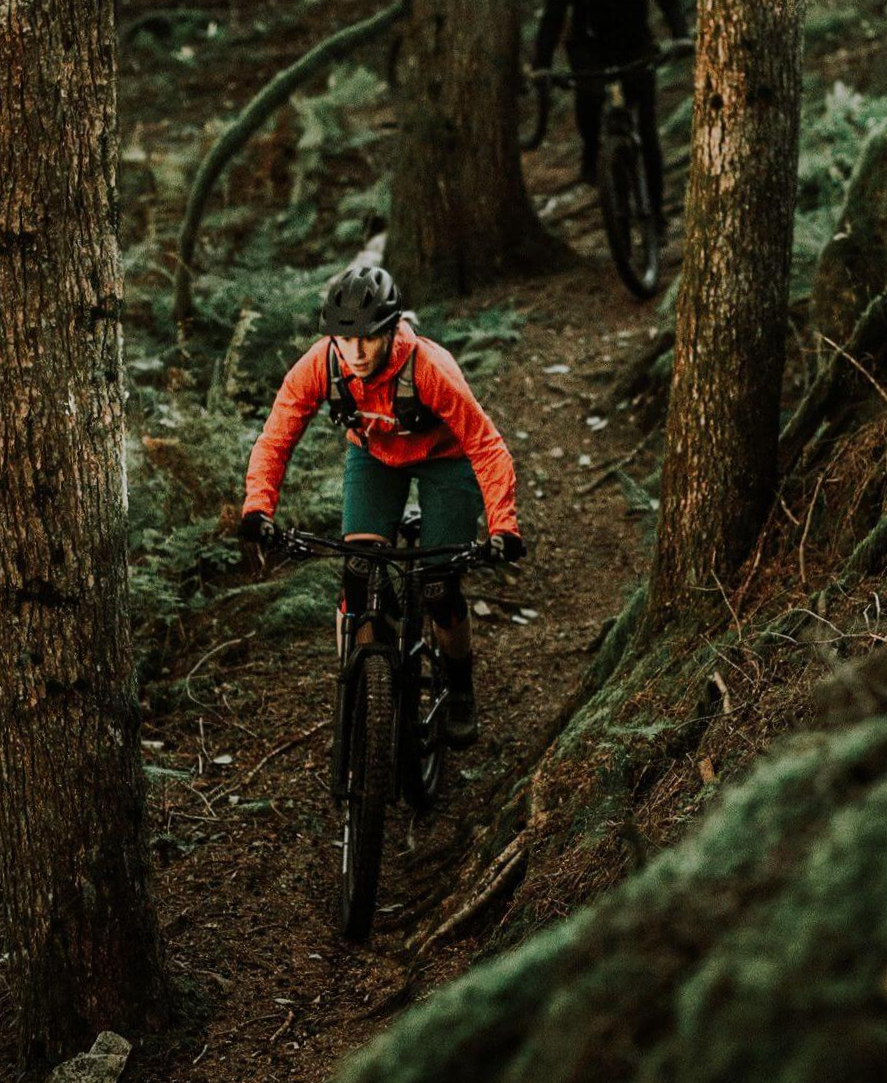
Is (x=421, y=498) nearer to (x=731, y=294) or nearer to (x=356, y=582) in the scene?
(x=356, y=582)

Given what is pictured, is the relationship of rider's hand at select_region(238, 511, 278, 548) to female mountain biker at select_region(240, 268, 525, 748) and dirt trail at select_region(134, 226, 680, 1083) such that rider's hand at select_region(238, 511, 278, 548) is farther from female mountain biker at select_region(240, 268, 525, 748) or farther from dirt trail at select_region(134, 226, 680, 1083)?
dirt trail at select_region(134, 226, 680, 1083)

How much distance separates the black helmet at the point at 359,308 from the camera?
539 centimetres

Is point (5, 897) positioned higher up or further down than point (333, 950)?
higher up

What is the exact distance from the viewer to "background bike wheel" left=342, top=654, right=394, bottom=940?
5383 millimetres

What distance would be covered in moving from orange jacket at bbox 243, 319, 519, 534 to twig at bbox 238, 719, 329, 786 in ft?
5.76

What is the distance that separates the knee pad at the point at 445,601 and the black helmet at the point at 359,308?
4.22ft

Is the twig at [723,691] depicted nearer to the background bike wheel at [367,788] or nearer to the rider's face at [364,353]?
the background bike wheel at [367,788]

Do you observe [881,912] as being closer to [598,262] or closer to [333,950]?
[333,950]

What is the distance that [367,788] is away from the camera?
5391 mm

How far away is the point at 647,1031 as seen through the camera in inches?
51.9

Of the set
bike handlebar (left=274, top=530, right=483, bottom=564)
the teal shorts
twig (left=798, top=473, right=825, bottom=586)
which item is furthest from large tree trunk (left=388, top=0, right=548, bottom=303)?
twig (left=798, top=473, right=825, bottom=586)

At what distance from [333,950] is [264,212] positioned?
1153cm

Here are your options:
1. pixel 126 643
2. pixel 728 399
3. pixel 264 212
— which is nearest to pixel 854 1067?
pixel 126 643

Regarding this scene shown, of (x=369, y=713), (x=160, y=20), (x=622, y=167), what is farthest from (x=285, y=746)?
(x=160, y=20)
